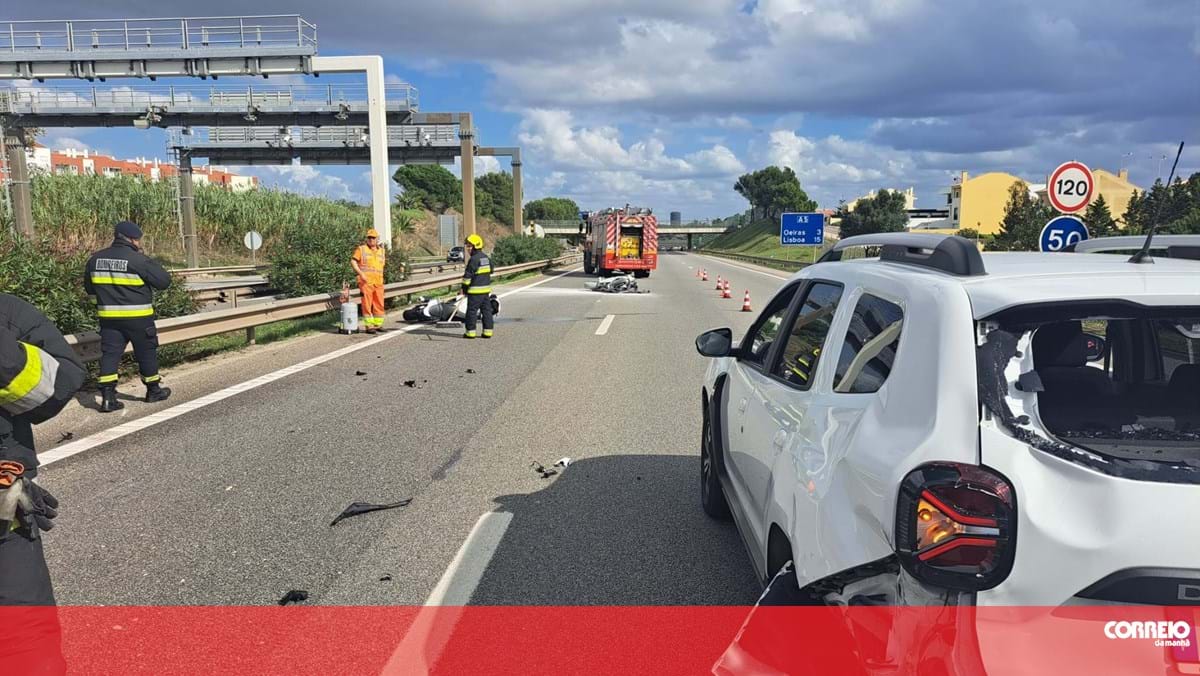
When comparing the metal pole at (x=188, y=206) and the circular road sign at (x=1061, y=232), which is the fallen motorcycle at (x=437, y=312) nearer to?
the circular road sign at (x=1061, y=232)

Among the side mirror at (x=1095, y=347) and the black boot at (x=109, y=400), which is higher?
the side mirror at (x=1095, y=347)

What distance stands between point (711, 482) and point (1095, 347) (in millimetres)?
2208

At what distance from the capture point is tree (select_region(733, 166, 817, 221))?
132500 mm

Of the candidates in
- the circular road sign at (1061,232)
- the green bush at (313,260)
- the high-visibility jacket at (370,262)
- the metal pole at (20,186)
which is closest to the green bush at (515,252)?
the metal pole at (20,186)

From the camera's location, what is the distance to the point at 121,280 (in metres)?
7.71

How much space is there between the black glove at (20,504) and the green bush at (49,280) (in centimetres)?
667

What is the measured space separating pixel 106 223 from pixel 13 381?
1610 inches

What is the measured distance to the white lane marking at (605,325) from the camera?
49.8 feet

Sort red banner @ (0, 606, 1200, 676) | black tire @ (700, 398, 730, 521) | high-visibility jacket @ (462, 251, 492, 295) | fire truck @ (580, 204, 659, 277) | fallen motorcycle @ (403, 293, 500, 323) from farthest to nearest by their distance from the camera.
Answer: fire truck @ (580, 204, 659, 277) < fallen motorcycle @ (403, 293, 500, 323) < high-visibility jacket @ (462, 251, 492, 295) < black tire @ (700, 398, 730, 521) < red banner @ (0, 606, 1200, 676)

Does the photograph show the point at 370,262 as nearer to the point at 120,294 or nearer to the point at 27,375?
the point at 120,294

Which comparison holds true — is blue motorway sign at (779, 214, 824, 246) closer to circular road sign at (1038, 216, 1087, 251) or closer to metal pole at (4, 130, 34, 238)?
circular road sign at (1038, 216, 1087, 251)

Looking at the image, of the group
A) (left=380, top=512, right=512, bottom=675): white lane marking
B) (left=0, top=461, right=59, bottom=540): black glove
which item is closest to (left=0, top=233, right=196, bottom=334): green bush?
(left=380, top=512, right=512, bottom=675): white lane marking

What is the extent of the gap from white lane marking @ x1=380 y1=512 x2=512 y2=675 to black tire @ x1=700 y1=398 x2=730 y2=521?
1.21 meters

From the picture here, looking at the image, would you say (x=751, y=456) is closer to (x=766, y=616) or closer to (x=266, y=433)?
(x=766, y=616)
